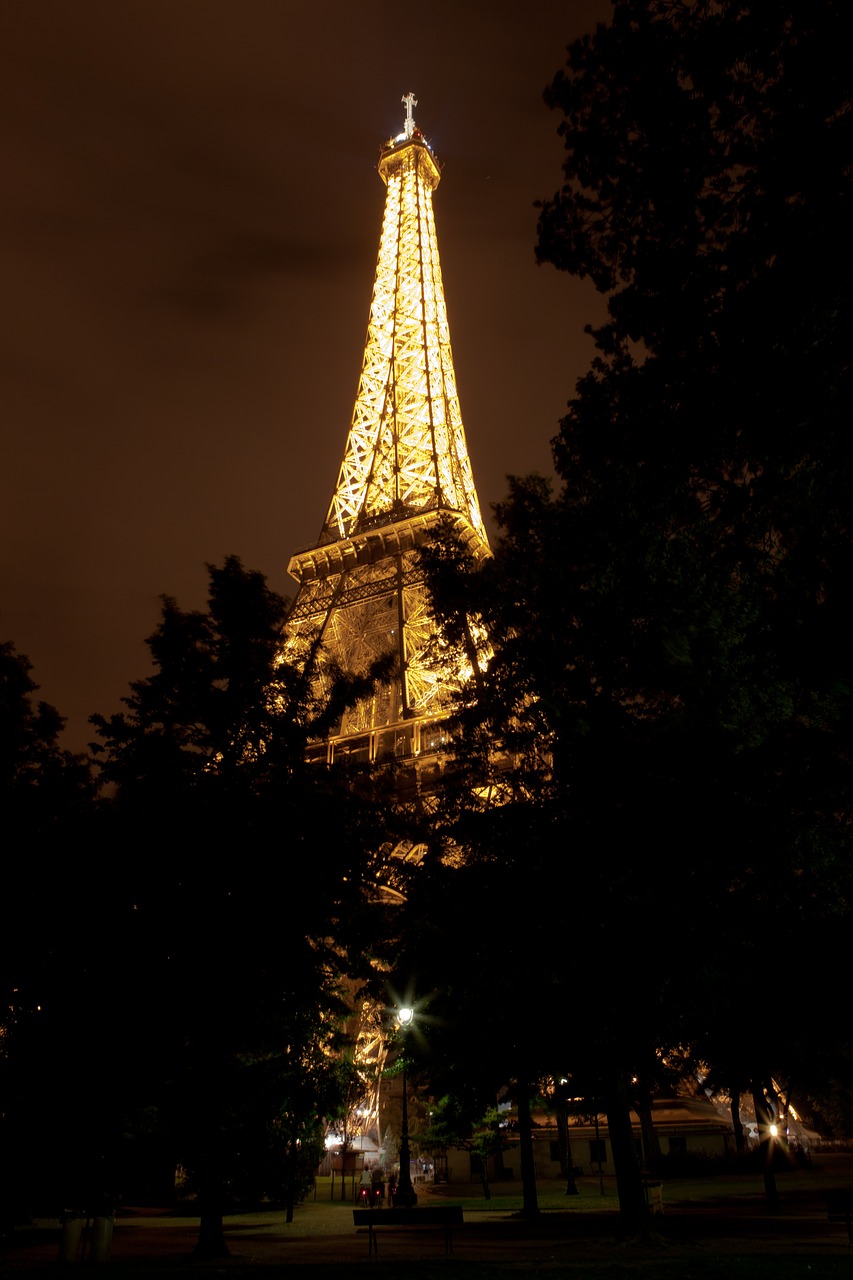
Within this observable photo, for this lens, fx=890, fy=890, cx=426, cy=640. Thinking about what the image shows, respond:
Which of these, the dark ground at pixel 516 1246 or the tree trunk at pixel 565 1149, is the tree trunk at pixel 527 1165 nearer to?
the dark ground at pixel 516 1246

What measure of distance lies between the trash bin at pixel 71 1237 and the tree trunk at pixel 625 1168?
8350mm

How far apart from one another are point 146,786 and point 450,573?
7176mm

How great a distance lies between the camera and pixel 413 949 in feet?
60.2

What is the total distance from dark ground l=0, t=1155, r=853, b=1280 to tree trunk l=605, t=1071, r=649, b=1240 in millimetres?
311

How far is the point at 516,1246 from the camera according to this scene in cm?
1498

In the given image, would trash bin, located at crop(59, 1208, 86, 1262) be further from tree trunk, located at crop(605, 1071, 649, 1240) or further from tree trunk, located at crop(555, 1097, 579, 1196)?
tree trunk, located at crop(555, 1097, 579, 1196)

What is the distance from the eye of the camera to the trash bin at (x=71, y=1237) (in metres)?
12.1

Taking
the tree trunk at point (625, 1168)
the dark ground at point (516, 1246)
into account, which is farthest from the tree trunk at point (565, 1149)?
the tree trunk at point (625, 1168)

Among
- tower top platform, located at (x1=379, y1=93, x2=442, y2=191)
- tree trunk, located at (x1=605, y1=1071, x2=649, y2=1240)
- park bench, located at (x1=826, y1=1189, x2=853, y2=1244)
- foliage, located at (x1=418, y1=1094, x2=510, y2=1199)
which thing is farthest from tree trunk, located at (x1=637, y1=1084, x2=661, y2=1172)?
tower top platform, located at (x1=379, y1=93, x2=442, y2=191)

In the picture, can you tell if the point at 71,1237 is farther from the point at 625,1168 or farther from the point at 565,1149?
the point at 565,1149

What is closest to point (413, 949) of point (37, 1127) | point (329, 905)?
point (329, 905)

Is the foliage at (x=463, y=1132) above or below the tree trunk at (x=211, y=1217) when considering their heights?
above

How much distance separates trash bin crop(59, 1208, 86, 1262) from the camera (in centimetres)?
1212

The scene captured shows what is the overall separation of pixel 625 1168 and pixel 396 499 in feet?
141
